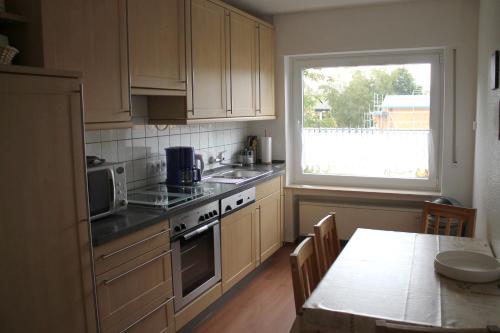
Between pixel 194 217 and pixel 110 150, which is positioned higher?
pixel 110 150

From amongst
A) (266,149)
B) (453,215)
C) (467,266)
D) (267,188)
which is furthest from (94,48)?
(266,149)

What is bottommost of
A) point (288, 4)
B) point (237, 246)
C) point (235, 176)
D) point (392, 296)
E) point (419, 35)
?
point (237, 246)

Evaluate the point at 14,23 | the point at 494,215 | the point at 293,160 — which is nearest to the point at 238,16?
the point at 293,160

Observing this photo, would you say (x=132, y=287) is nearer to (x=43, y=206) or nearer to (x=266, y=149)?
Answer: (x=43, y=206)

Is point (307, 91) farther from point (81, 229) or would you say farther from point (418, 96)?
point (81, 229)

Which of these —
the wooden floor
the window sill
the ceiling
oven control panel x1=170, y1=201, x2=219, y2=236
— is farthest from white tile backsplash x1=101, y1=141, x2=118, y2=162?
the window sill

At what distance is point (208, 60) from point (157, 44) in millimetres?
646

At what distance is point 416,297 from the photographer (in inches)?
69.0

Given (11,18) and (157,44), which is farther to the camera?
(157,44)

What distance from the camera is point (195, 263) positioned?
2902 mm

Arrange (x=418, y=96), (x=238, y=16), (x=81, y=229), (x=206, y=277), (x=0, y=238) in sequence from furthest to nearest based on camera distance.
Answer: (x=418, y=96)
(x=238, y=16)
(x=206, y=277)
(x=81, y=229)
(x=0, y=238)

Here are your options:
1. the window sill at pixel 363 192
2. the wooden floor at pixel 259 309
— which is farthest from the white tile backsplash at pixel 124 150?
the window sill at pixel 363 192

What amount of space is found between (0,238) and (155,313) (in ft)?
3.88

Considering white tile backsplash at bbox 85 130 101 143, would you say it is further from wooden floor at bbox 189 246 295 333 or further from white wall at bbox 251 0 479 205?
white wall at bbox 251 0 479 205
